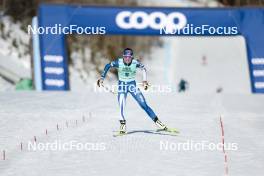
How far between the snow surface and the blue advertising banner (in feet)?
9.95

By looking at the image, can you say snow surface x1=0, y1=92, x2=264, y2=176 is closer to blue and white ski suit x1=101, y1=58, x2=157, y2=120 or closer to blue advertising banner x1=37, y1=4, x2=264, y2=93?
blue and white ski suit x1=101, y1=58, x2=157, y2=120

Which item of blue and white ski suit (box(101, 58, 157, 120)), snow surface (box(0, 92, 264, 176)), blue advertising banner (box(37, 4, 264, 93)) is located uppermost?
blue advertising banner (box(37, 4, 264, 93))

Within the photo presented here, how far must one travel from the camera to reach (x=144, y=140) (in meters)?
10.9

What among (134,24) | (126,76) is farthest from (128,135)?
(134,24)

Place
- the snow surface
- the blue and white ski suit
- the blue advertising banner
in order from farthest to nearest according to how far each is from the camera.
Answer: the blue advertising banner, the blue and white ski suit, the snow surface

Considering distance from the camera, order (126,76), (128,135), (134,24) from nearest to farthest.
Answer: (126,76) < (128,135) < (134,24)

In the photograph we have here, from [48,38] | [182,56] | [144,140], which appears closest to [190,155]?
[144,140]

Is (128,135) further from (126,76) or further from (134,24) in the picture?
(134,24)

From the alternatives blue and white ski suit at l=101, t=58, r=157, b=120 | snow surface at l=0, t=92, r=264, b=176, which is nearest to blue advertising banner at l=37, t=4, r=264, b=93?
snow surface at l=0, t=92, r=264, b=176

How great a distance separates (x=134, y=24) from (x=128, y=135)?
10638 millimetres

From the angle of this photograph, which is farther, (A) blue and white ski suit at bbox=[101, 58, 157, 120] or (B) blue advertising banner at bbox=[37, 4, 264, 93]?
(B) blue advertising banner at bbox=[37, 4, 264, 93]

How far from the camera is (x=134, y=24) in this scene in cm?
2159

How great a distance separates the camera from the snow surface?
28.5 ft

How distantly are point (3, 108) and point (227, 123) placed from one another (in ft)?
16.3
